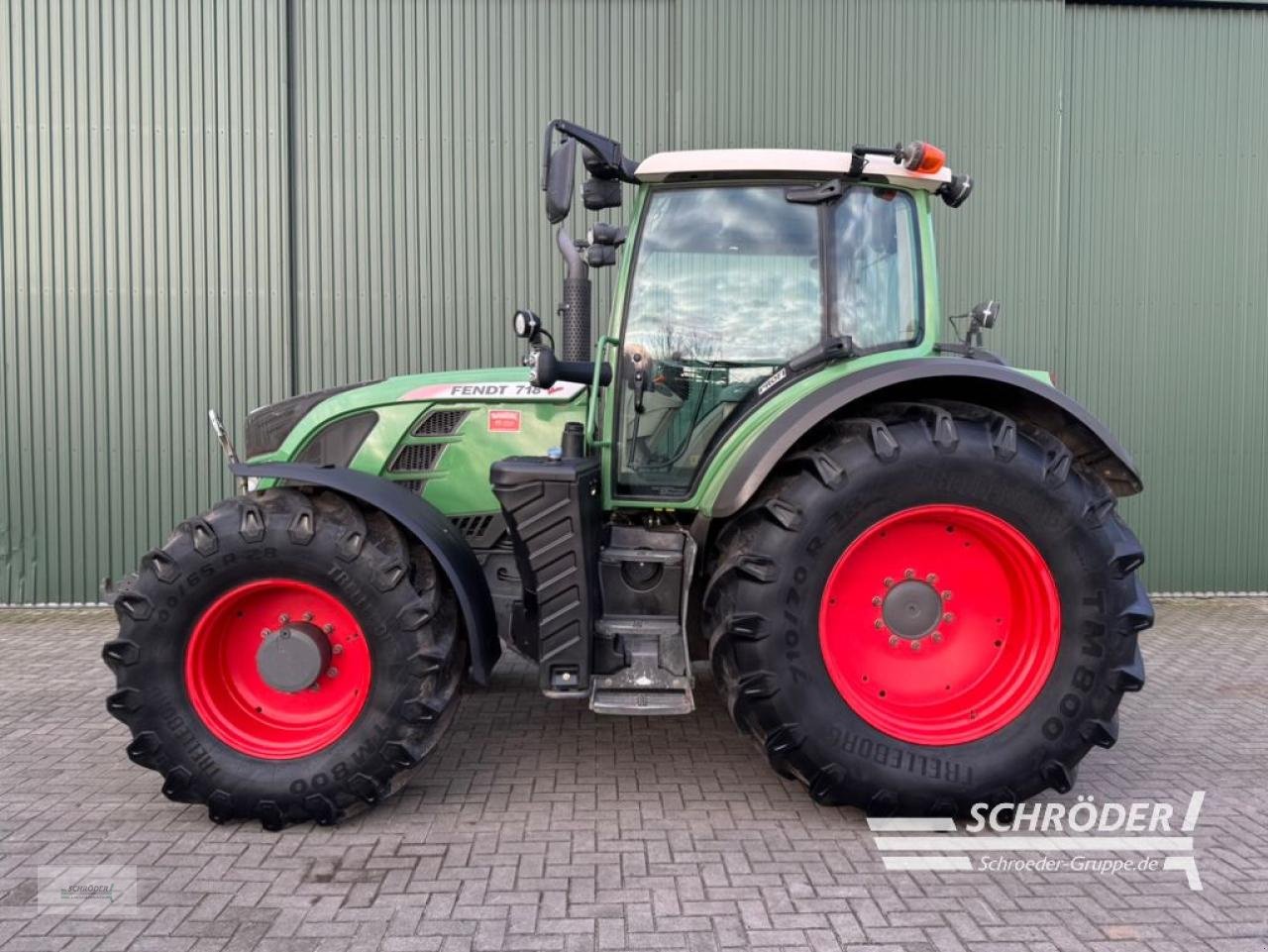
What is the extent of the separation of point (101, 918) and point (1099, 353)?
6927mm

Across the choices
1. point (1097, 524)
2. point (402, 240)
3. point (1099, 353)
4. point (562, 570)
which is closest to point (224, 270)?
point (402, 240)

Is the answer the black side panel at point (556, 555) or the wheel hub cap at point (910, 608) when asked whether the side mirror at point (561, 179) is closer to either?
the black side panel at point (556, 555)

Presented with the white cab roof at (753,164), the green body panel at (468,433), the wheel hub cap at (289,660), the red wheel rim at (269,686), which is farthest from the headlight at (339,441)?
the white cab roof at (753,164)

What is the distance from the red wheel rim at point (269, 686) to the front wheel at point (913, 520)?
1340mm

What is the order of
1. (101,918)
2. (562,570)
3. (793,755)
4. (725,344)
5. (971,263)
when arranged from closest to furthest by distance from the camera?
1. (101,918)
2. (793,755)
3. (562,570)
4. (725,344)
5. (971,263)

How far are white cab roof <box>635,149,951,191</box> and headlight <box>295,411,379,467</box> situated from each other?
5.01 feet

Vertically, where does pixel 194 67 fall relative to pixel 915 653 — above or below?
above

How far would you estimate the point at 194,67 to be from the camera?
Result: 5.88 m

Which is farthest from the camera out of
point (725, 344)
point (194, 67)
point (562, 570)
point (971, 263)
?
point (971, 263)

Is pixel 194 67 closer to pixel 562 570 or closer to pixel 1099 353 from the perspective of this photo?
pixel 562 570

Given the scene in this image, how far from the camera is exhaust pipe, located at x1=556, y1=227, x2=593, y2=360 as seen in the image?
3.21m

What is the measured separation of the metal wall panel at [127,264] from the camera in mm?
5859
